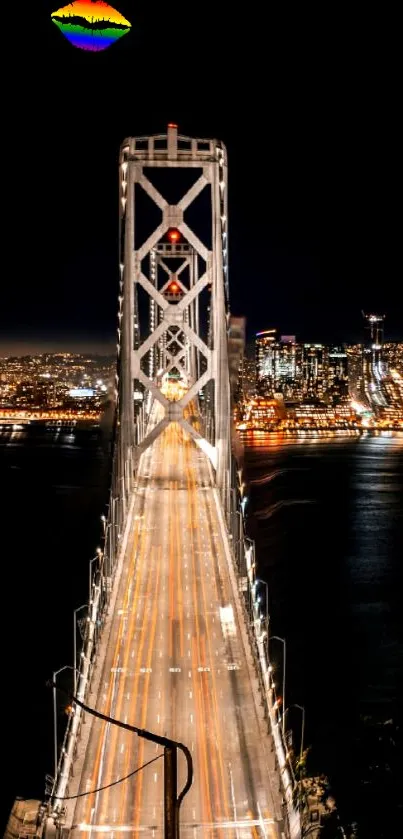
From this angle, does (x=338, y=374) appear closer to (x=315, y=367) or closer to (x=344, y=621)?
(x=315, y=367)

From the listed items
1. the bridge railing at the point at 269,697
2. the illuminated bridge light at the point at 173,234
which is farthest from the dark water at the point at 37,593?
the illuminated bridge light at the point at 173,234

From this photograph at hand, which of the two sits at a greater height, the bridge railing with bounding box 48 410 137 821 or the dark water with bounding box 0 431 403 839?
the bridge railing with bounding box 48 410 137 821

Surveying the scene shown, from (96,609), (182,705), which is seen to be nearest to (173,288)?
(96,609)

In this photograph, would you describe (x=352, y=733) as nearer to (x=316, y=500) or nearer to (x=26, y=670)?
(x=26, y=670)

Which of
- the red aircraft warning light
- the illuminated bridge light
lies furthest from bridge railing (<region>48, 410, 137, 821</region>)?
the red aircraft warning light

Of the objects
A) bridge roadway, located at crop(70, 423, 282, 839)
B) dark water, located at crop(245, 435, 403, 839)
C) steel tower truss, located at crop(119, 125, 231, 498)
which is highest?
steel tower truss, located at crop(119, 125, 231, 498)

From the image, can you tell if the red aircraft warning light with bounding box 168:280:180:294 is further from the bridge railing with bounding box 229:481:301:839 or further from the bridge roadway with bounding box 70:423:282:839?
the bridge railing with bounding box 229:481:301:839

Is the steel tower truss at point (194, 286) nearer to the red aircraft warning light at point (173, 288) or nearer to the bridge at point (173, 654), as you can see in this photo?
the bridge at point (173, 654)
